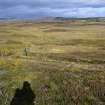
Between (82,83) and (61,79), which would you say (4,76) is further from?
(82,83)

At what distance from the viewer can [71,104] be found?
2078 centimetres

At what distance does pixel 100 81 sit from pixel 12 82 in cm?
708

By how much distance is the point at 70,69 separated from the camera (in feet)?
95.5

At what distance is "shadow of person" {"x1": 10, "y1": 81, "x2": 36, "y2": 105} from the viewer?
20922mm

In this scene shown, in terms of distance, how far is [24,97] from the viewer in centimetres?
2100

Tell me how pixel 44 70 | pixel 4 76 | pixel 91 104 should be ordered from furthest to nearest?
pixel 44 70 < pixel 4 76 < pixel 91 104

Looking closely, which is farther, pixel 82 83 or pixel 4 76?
pixel 4 76

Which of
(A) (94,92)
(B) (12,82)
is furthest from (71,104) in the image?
(B) (12,82)

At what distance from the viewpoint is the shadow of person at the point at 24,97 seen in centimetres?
2092

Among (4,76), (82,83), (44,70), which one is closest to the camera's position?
(82,83)

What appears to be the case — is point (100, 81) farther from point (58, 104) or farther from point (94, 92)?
point (58, 104)

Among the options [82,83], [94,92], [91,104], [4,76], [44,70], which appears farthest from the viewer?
[44,70]

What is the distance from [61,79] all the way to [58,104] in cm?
376

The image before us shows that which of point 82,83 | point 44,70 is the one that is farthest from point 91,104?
point 44,70
